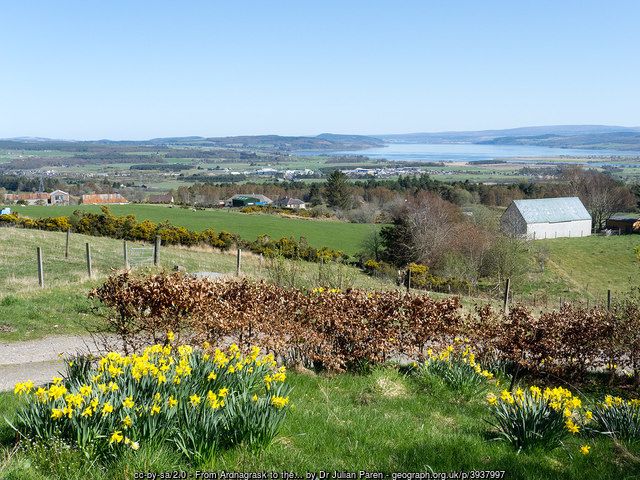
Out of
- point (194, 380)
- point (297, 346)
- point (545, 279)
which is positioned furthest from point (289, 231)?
point (194, 380)

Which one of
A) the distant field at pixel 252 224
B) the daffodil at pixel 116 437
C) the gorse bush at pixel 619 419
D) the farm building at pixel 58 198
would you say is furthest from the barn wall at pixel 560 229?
the daffodil at pixel 116 437

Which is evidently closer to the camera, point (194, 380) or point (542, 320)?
point (194, 380)

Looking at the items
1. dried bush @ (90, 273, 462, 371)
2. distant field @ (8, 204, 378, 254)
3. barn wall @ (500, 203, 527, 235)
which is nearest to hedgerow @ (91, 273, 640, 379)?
dried bush @ (90, 273, 462, 371)

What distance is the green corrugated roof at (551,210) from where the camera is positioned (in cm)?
6366

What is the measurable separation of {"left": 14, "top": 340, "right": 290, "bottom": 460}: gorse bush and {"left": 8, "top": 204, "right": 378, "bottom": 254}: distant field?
4140 cm

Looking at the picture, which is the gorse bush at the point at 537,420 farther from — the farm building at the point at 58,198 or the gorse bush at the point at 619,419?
the farm building at the point at 58,198

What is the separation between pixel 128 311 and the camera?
8742 millimetres

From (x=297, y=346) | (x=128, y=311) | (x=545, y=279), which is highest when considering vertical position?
(x=128, y=311)

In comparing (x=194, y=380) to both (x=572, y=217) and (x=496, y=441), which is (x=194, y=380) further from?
(x=572, y=217)

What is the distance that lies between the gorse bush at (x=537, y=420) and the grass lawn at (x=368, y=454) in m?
0.11

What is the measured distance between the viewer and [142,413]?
16.9 ft

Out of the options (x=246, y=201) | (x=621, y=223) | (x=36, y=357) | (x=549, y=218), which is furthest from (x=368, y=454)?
(x=246, y=201)

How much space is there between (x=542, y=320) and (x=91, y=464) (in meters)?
6.84

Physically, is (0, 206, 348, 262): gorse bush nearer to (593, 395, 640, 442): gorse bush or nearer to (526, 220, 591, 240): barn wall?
(526, 220, 591, 240): barn wall
